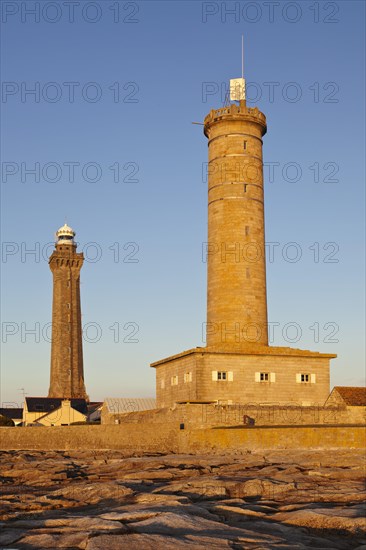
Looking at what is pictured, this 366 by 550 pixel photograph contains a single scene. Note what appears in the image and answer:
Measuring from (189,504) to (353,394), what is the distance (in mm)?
24057

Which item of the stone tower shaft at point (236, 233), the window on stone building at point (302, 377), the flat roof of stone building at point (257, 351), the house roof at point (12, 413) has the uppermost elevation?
the stone tower shaft at point (236, 233)

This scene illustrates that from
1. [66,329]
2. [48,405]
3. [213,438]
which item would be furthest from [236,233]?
[66,329]

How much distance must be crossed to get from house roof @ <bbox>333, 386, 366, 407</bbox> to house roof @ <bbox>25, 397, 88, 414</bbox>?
3489 cm

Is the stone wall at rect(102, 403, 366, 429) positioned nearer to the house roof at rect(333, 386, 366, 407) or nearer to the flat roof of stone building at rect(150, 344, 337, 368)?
the house roof at rect(333, 386, 366, 407)

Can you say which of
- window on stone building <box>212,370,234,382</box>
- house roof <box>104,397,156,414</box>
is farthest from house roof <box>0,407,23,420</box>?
window on stone building <box>212,370,234,382</box>

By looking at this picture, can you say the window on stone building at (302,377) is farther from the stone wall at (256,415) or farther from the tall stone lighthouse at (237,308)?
the stone wall at (256,415)

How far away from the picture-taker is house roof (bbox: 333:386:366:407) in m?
36.6

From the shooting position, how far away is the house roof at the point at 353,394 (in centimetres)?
3662

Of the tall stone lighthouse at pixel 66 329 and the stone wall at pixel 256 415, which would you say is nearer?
the stone wall at pixel 256 415

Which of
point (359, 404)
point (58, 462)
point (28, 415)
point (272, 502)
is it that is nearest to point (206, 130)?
point (359, 404)

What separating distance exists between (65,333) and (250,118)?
41.1 metres

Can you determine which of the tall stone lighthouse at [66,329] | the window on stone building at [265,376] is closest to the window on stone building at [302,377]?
the window on stone building at [265,376]

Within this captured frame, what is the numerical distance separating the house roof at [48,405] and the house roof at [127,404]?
718 inches

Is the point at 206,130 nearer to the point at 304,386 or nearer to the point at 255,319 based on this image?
the point at 255,319
